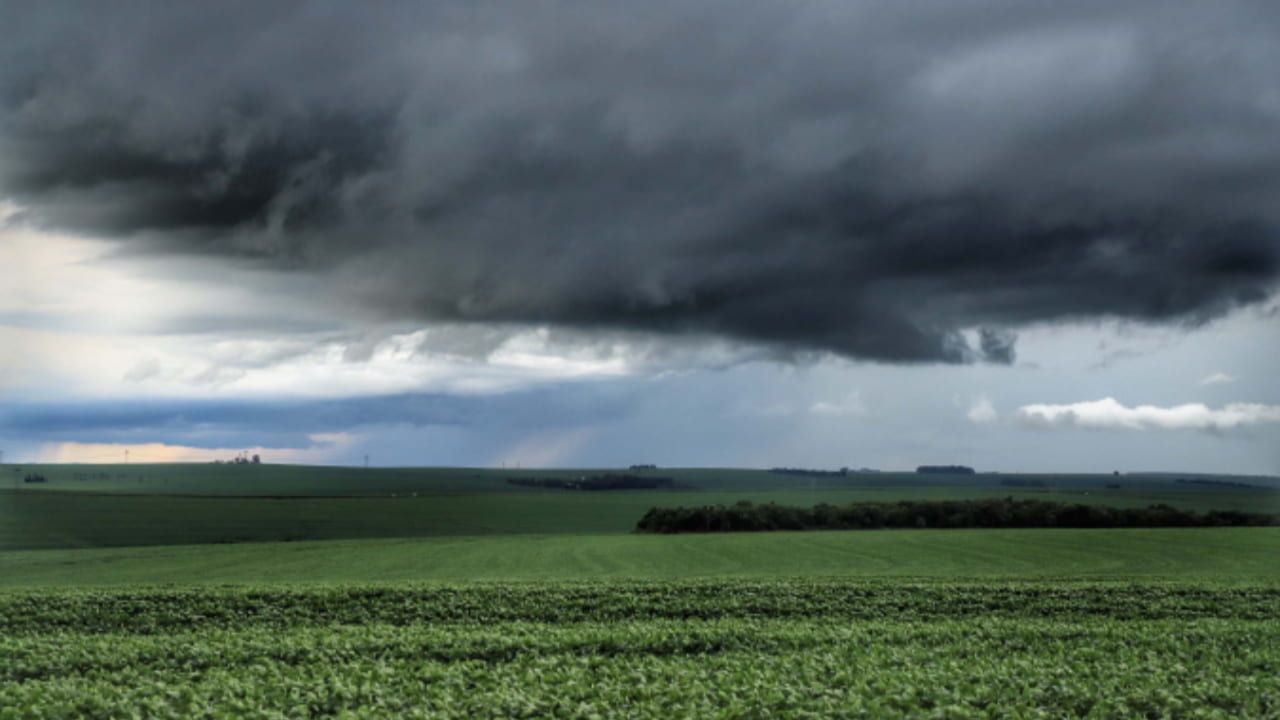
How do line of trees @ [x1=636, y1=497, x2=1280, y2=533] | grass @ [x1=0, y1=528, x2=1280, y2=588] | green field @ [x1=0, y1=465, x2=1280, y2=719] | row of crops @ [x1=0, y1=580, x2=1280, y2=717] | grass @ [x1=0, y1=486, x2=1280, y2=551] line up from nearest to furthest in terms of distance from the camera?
row of crops @ [x1=0, y1=580, x2=1280, y2=717]
green field @ [x1=0, y1=465, x2=1280, y2=719]
grass @ [x1=0, y1=528, x2=1280, y2=588]
line of trees @ [x1=636, y1=497, x2=1280, y2=533]
grass @ [x1=0, y1=486, x2=1280, y2=551]

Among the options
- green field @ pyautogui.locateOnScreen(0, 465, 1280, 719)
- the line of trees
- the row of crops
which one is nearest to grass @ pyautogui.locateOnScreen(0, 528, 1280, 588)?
green field @ pyautogui.locateOnScreen(0, 465, 1280, 719)

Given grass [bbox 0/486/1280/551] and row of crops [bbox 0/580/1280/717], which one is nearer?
row of crops [bbox 0/580/1280/717]

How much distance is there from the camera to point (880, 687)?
65.9 ft

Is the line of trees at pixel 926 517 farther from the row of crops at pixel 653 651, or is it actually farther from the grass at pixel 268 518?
the row of crops at pixel 653 651

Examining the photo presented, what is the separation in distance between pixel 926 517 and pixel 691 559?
48189mm

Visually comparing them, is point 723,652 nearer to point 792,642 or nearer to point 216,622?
point 792,642

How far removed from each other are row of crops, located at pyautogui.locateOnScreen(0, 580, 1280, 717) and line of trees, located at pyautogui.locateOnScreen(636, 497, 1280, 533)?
189 feet

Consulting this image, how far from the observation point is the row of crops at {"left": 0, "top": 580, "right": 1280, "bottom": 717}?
19.2 m

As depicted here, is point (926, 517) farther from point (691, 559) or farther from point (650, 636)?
point (650, 636)

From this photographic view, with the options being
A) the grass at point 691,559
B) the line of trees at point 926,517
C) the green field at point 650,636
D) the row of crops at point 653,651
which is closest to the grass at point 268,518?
the line of trees at point 926,517

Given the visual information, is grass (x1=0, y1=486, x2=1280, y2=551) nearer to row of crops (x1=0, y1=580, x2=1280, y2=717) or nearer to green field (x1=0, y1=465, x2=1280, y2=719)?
green field (x1=0, y1=465, x2=1280, y2=719)

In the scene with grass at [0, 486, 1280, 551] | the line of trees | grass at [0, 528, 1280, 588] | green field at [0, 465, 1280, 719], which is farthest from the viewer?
grass at [0, 486, 1280, 551]

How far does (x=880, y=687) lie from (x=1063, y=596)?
68.7 ft

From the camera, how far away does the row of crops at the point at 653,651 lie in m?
19.2
